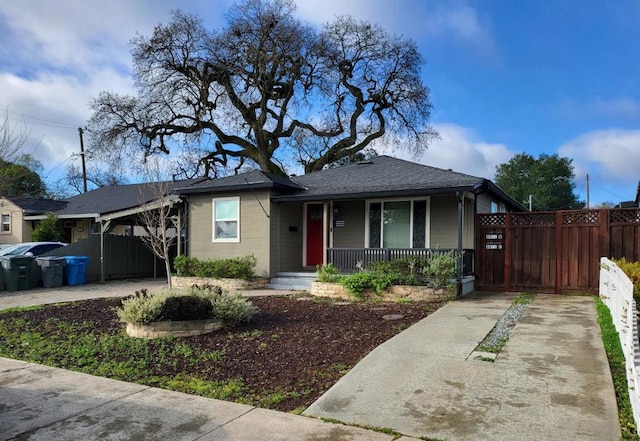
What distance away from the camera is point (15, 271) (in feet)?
41.9

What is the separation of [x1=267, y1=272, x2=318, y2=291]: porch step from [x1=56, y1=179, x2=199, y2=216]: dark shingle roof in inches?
329

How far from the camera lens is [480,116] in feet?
59.4

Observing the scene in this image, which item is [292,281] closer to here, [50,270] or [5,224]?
[50,270]

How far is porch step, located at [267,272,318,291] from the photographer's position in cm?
1216

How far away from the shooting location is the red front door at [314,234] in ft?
44.8

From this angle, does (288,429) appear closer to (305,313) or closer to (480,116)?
(305,313)

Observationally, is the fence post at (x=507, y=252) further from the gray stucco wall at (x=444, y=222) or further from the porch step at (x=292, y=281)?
the porch step at (x=292, y=281)

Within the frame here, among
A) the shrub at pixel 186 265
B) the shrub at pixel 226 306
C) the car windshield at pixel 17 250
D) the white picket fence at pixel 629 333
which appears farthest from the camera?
the car windshield at pixel 17 250

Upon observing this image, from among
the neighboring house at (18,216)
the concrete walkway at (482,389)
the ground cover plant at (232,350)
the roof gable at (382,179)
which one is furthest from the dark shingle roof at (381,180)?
the neighboring house at (18,216)

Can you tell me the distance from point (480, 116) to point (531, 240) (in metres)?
8.66

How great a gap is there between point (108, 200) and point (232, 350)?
60.8 ft

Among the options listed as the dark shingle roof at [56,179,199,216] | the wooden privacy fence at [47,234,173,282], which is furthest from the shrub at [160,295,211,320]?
the dark shingle roof at [56,179,199,216]

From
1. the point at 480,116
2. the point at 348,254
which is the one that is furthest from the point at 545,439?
the point at 480,116

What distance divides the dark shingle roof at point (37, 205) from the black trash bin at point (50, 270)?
10.6 metres
